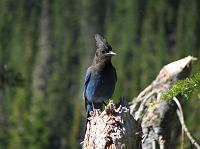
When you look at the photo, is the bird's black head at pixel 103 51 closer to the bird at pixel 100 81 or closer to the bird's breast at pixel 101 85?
the bird at pixel 100 81

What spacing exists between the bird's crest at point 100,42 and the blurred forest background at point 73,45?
16.3 m

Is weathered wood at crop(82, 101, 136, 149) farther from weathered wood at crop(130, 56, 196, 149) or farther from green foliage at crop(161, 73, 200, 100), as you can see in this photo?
weathered wood at crop(130, 56, 196, 149)

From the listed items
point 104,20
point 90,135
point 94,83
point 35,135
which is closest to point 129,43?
point 104,20

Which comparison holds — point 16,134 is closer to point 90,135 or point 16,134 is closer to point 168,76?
point 168,76

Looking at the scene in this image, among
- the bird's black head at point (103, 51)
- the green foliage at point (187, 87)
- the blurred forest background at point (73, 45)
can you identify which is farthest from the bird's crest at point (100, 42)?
the blurred forest background at point (73, 45)

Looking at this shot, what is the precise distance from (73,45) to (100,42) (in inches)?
771

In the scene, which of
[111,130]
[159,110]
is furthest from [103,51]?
[111,130]

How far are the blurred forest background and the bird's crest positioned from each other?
16271mm

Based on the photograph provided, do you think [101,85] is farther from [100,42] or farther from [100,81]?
[100,42]

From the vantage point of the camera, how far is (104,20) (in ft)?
83.2

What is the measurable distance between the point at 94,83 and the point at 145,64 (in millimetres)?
17484

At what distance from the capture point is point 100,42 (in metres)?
5.39

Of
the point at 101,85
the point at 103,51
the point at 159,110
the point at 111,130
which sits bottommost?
the point at 111,130

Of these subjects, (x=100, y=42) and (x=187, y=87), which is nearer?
(x=187, y=87)
